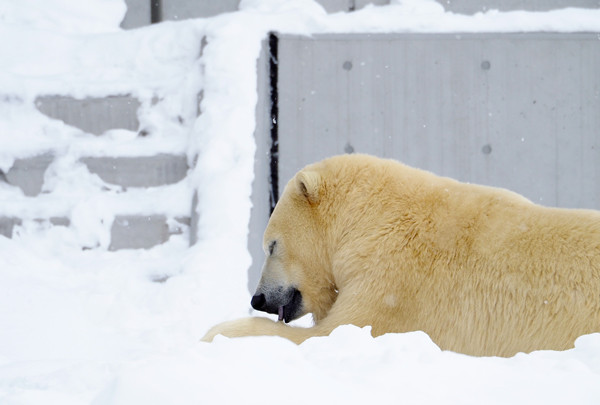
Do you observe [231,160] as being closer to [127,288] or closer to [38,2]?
[127,288]

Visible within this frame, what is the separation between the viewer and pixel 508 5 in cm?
745

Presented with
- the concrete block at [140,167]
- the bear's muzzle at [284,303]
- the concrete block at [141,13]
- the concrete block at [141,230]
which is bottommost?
the concrete block at [141,230]

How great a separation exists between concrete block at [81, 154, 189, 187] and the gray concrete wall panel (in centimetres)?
136

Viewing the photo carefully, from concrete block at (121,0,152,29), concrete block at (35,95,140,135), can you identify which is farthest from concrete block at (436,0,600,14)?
concrete block at (35,95,140,135)

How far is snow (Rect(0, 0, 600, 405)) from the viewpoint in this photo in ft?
5.43

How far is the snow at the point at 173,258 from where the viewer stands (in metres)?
1.65

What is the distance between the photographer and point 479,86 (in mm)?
7066

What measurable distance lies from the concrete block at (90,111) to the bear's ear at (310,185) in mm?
3772

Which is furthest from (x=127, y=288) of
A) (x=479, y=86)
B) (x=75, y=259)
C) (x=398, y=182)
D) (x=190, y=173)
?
(x=479, y=86)

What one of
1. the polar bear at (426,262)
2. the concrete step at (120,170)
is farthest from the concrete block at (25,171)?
the polar bear at (426,262)

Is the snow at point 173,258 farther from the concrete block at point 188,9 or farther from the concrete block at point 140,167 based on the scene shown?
the concrete block at point 188,9

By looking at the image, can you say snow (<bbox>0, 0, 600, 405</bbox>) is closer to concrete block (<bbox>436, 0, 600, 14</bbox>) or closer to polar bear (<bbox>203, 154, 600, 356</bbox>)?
concrete block (<bbox>436, 0, 600, 14</bbox>)

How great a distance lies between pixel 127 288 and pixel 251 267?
3.05 feet

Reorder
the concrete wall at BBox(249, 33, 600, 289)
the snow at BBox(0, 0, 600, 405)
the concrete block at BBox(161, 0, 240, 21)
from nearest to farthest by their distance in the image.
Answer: the snow at BBox(0, 0, 600, 405) < the concrete wall at BBox(249, 33, 600, 289) < the concrete block at BBox(161, 0, 240, 21)
